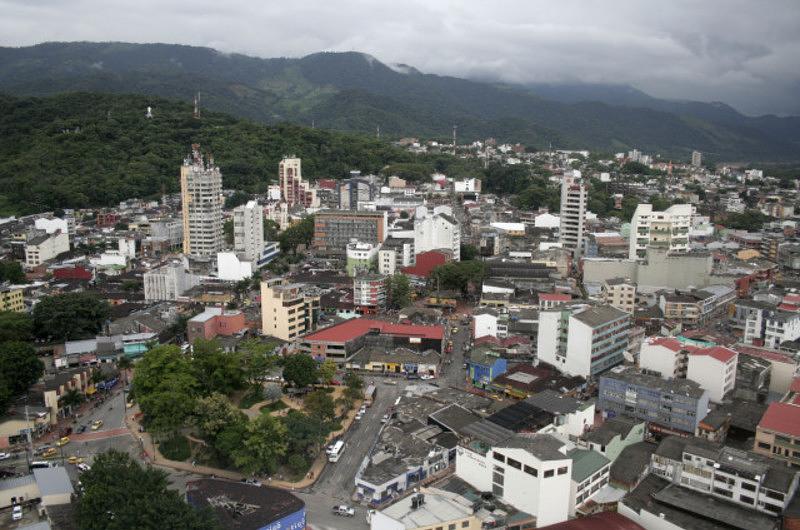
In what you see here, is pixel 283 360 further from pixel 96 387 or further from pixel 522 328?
pixel 522 328

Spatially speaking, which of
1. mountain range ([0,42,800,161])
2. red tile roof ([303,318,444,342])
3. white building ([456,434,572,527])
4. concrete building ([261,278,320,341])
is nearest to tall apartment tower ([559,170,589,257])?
red tile roof ([303,318,444,342])

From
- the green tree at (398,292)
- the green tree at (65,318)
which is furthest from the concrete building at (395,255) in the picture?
the green tree at (65,318)

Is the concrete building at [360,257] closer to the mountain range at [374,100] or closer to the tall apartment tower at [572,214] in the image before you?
the tall apartment tower at [572,214]

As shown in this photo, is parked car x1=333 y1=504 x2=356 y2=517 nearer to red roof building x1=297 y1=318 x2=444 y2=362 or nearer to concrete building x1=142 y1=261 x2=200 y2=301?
red roof building x1=297 y1=318 x2=444 y2=362

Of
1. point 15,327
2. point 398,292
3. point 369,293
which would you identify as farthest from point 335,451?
point 15,327

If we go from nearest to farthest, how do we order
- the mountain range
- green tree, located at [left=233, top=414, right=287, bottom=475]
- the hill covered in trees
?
1. green tree, located at [left=233, top=414, right=287, bottom=475]
2. the hill covered in trees
3. the mountain range

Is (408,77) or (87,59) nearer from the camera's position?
(87,59)

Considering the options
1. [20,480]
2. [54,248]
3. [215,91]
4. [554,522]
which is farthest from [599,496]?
[215,91]
